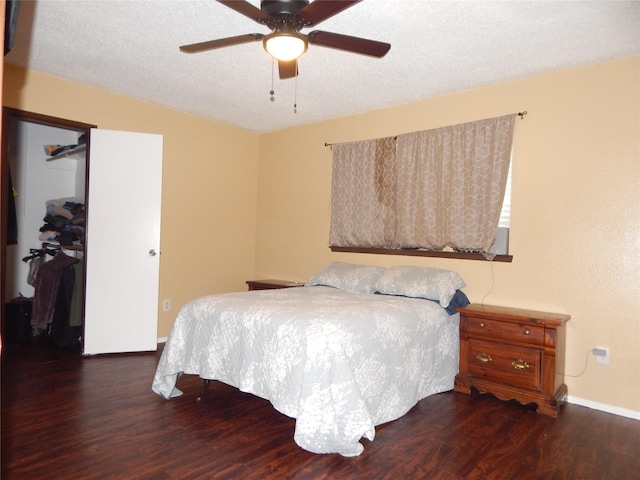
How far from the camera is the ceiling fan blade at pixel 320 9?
77.0 inches

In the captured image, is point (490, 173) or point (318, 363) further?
point (490, 173)

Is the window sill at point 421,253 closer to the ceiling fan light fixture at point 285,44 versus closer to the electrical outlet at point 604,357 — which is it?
the electrical outlet at point 604,357

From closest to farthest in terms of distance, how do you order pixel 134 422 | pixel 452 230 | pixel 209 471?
pixel 209 471 < pixel 134 422 < pixel 452 230

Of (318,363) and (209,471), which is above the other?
(318,363)

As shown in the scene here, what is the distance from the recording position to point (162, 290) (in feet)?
14.7

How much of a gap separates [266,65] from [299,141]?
1.64 m

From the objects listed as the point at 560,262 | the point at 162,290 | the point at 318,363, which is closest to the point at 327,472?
the point at 318,363

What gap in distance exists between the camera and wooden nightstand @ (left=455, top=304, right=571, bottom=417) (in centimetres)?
281

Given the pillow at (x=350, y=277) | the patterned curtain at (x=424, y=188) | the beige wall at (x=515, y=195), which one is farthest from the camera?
the pillow at (x=350, y=277)

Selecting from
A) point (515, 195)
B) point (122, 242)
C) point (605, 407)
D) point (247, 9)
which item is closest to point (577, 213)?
point (515, 195)

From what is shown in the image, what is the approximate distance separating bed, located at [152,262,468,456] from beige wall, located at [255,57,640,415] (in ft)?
1.81

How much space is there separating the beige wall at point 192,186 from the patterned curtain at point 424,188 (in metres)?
1.28

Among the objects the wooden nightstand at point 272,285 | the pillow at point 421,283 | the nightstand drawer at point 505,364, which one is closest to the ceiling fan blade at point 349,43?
the pillow at point 421,283

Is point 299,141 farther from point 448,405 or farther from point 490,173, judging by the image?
point 448,405
